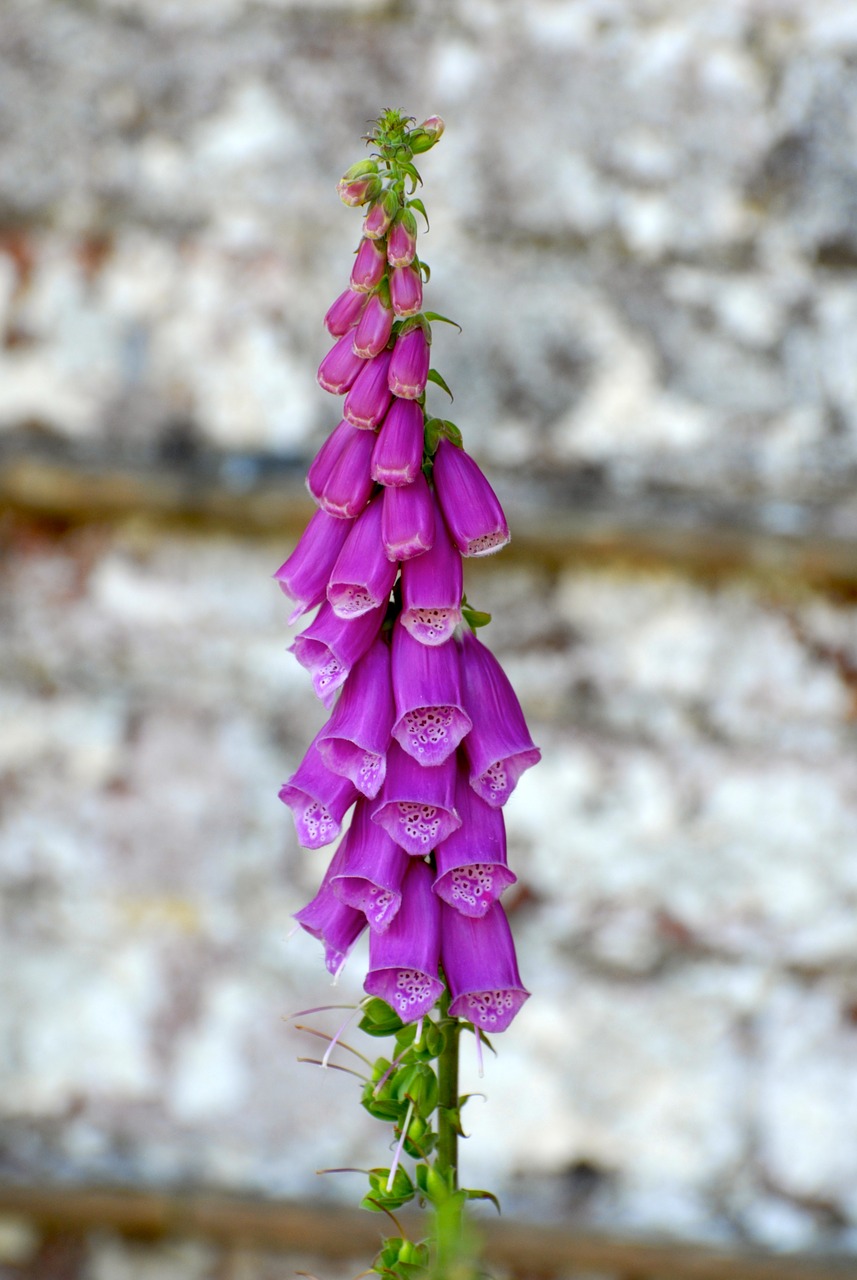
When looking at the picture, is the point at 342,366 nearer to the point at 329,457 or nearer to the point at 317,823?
the point at 329,457

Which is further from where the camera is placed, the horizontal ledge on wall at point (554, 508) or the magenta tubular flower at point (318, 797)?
the horizontal ledge on wall at point (554, 508)

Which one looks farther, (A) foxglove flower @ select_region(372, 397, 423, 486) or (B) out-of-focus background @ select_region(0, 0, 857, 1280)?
(B) out-of-focus background @ select_region(0, 0, 857, 1280)

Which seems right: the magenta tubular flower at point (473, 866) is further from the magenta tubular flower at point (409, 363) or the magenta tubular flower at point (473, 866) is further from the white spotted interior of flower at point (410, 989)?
the magenta tubular flower at point (409, 363)

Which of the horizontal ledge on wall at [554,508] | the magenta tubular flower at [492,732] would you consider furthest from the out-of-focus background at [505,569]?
the magenta tubular flower at [492,732]

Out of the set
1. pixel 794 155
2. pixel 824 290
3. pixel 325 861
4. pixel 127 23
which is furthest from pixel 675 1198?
pixel 127 23

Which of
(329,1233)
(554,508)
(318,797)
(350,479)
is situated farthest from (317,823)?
(329,1233)

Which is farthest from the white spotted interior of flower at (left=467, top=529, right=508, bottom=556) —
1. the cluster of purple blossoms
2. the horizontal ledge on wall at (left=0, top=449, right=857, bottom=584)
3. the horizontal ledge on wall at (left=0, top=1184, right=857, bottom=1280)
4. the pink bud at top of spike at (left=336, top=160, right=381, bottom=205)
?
the horizontal ledge on wall at (left=0, top=1184, right=857, bottom=1280)

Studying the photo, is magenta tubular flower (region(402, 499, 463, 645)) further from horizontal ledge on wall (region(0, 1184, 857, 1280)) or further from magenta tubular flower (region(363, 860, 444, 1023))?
horizontal ledge on wall (region(0, 1184, 857, 1280))
